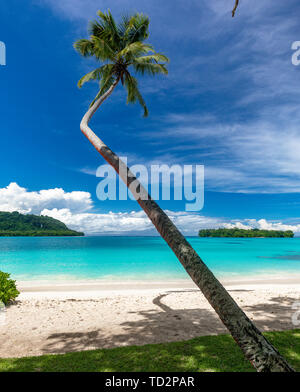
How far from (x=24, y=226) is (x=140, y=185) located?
5940 inches

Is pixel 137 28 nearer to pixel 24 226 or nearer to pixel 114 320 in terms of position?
pixel 114 320

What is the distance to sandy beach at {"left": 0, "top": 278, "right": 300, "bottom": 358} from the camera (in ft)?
17.3

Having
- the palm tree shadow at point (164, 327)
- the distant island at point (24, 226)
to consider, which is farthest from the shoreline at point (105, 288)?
the distant island at point (24, 226)

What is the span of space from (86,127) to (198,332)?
595 cm

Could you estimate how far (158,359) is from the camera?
4160 millimetres

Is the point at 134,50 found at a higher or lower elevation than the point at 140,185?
higher

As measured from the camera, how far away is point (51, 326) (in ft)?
21.1

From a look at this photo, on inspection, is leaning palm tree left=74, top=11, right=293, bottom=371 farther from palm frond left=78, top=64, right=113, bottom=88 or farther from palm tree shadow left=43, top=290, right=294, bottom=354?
palm tree shadow left=43, top=290, right=294, bottom=354

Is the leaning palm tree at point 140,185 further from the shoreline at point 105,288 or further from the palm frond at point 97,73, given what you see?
the shoreline at point 105,288

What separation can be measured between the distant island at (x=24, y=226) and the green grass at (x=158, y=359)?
139939 millimetres

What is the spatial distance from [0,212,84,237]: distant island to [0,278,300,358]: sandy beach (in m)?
136

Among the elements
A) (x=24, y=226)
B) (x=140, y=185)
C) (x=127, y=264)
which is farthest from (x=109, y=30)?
(x=24, y=226)

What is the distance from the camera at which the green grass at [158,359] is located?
3.87m
